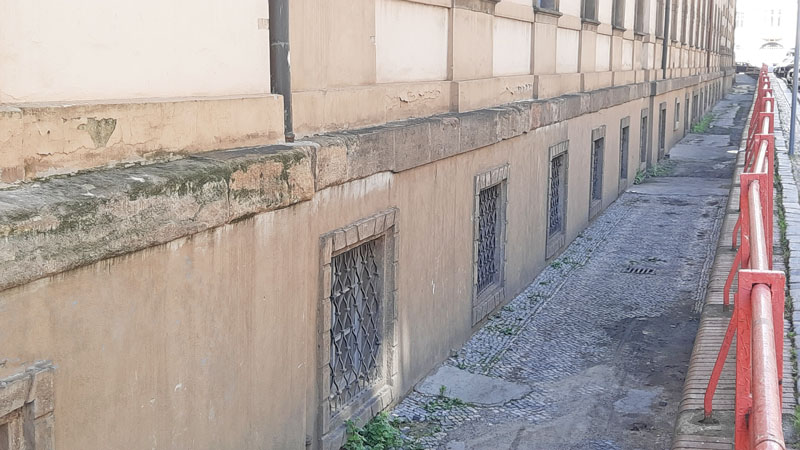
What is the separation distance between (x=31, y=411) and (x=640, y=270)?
26.8 feet

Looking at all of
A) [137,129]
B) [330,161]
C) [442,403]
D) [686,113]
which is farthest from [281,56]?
[686,113]

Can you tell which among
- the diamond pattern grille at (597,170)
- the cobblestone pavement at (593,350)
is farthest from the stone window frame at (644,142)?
the cobblestone pavement at (593,350)

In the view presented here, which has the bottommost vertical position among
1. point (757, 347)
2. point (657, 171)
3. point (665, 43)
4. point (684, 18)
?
point (657, 171)

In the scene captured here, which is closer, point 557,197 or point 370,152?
point 370,152

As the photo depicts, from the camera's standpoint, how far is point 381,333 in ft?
19.3

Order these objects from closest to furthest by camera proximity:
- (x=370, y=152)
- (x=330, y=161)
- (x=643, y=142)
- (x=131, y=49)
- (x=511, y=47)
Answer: (x=131, y=49) → (x=330, y=161) → (x=370, y=152) → (x=511, y=47) → (x=643, y=142)

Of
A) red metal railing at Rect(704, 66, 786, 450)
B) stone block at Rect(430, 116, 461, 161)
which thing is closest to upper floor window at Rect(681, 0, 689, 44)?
stone block at Rect(430, 116, 461, 161)

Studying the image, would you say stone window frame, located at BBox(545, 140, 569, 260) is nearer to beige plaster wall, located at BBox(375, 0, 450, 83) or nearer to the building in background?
beige plaster wall, located at BBox(375, 0, 450, 83)

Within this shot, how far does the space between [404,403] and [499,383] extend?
Answer: 81cm

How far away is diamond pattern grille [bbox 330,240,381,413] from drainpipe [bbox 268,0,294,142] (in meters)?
0.95

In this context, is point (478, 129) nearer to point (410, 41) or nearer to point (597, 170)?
point (410, 41)

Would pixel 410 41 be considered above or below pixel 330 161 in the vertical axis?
above

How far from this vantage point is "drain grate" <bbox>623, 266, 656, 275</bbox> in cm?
1001

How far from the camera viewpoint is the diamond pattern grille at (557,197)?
1080 centimetres
